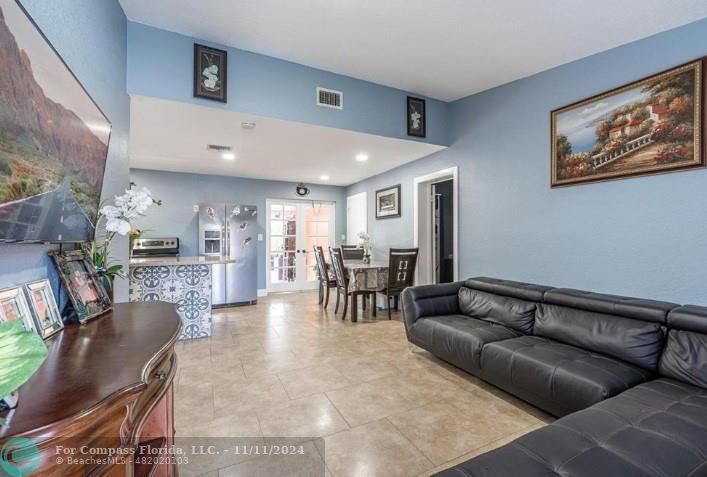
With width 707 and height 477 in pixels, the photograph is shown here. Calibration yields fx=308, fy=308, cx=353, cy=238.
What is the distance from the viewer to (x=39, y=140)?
1.01 meters

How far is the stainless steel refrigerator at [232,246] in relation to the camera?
5.28 m

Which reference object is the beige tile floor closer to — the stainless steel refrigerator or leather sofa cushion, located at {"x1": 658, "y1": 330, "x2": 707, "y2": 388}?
leather sofa cushion, located at {"x1": 658, "y1": 330, "x2": 707, "y2": 388}

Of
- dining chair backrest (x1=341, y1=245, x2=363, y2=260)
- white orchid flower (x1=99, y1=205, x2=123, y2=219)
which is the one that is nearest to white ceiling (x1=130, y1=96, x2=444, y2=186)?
dining chair backrest (x1=341, y1=245, x2=363, y2=260)

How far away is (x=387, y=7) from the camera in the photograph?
2197mm

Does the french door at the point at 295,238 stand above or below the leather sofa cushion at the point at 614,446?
above

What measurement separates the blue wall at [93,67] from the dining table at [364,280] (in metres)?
2.67

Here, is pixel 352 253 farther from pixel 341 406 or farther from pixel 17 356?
pixel 17 356

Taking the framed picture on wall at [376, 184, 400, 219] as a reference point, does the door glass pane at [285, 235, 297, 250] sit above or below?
below

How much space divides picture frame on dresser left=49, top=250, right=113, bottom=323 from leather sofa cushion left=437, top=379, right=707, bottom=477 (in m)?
1.52

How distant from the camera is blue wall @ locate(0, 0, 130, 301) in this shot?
1.08 meters

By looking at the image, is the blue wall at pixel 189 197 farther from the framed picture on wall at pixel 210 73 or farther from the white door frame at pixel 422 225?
the framed picture on wall at pixel 210 73

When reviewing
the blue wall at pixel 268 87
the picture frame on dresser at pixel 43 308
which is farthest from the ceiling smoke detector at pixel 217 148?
the picture frame on dresser at pixel 43 308

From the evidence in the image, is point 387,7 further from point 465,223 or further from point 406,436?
point 406,436

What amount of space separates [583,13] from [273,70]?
2.52m
